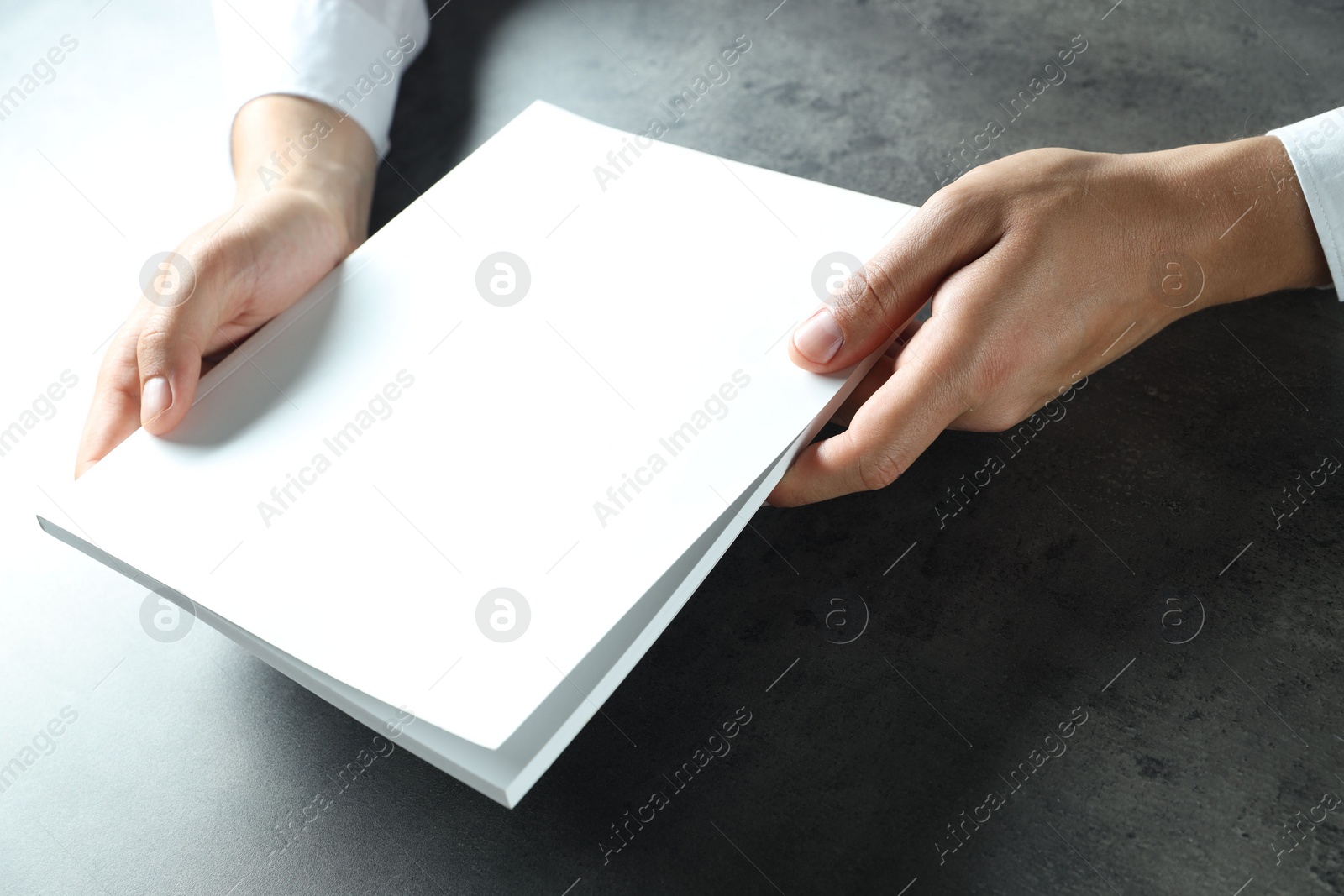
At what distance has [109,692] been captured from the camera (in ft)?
2.32

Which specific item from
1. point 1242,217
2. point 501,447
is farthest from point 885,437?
point 1242,217

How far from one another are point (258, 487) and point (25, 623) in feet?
0.91

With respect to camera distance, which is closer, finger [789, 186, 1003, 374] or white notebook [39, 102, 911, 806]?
white notebook [39, 102, 911, 806]

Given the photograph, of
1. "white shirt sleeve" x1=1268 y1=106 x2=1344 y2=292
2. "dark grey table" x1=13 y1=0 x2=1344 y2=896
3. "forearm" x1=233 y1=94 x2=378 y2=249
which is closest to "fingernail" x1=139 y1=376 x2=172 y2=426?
"dark grey table" x1=13 y1=0 x2=1344 y2=896

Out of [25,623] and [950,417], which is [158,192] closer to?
[25,623]

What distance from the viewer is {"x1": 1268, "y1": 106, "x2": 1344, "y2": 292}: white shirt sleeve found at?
2.51 ft

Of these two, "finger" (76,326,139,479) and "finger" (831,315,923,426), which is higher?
"finger" (76,326,139,479)

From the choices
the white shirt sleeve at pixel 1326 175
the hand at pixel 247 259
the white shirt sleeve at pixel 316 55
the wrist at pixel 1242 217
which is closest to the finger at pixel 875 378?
the wrist at pixel 1242 217

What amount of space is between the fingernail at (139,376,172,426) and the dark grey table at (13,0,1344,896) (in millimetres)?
189

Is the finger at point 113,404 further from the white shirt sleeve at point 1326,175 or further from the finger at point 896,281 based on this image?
the white shirt sleeve at point 1326,175

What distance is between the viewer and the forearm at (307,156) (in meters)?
1.00

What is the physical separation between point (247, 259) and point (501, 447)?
392 mm

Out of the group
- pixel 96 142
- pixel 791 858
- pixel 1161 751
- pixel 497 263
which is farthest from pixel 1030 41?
pixel 96 142

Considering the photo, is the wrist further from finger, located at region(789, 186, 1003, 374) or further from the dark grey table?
finger, located at region(789, 186, 1003, 374)
